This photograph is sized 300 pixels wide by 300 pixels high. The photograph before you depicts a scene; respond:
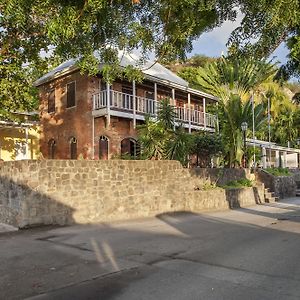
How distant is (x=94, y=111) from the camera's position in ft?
76.7

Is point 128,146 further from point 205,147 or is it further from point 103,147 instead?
point 205,147

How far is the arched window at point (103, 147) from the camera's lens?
24.1 m

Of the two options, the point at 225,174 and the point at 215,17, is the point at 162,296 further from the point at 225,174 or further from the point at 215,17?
the point at 225,174

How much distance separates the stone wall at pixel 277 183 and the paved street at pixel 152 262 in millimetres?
11844

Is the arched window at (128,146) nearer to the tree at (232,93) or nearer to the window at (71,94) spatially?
the window at (71,94)

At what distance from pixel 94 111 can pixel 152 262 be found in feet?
53.9

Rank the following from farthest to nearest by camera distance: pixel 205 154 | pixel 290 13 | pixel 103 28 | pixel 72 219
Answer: pixel 205 154 < pixel 72 219 < pixel 103 28 < pixel 290 13

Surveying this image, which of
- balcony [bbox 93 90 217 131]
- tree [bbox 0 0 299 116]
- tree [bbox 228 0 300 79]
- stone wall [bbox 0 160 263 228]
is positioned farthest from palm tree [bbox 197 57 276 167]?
tree [bbox 228 0 300 79]

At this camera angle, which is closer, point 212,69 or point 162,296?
point 162,296

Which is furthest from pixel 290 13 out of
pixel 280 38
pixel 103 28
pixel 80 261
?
pixel 80 261

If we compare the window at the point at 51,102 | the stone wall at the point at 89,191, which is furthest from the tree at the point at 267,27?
the window at the point at 51,102

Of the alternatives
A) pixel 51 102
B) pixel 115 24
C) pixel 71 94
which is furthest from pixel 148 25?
pixel 51 102

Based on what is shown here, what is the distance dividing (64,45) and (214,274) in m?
6.25

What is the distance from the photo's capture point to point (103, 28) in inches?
390
